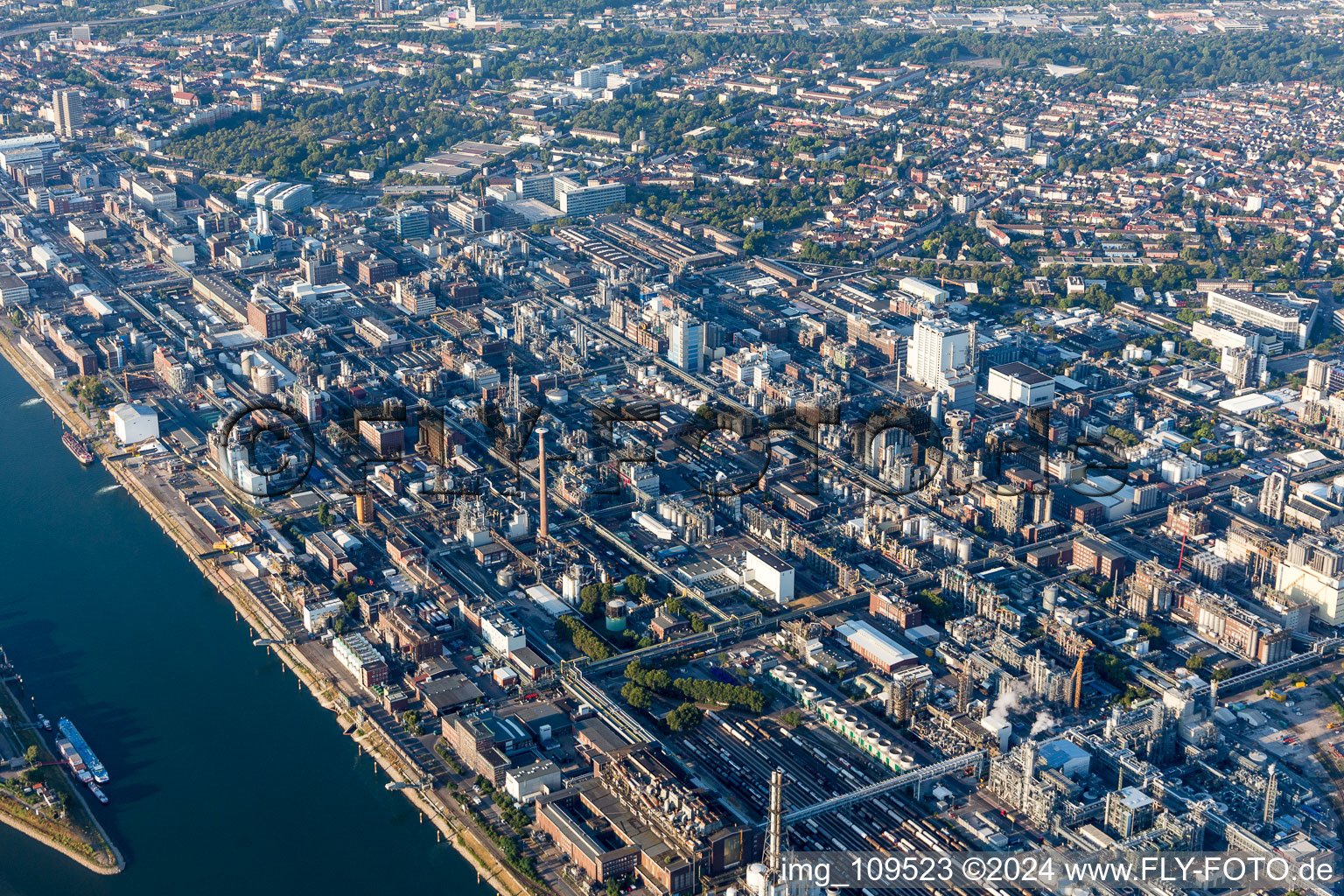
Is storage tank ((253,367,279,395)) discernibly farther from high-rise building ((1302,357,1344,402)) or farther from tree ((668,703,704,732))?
high-rise building ((1302,357,1344,402))

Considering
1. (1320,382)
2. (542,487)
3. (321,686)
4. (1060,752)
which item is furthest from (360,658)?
(1320,382)

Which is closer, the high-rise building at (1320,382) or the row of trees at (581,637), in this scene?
the row of trees at (581,637)

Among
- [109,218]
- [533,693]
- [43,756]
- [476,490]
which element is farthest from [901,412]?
[109,218]

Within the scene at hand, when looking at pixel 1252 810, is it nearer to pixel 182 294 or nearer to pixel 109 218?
pixel 182 294

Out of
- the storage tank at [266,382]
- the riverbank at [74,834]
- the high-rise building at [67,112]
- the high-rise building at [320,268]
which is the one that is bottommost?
the riverbank at [74,834]

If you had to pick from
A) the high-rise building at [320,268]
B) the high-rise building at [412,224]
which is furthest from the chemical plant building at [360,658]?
the high-rise building at [412,224]

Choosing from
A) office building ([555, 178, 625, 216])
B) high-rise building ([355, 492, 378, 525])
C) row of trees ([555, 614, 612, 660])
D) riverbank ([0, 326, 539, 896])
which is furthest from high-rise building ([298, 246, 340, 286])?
row of trees ([555, 614, 612, 660])

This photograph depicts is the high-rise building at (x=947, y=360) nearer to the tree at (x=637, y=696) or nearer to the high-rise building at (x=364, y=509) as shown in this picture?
the high-rise building at (x=364, y=509)
